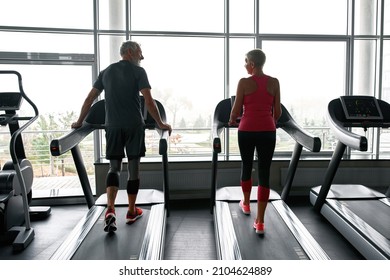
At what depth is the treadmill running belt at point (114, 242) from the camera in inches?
94.3

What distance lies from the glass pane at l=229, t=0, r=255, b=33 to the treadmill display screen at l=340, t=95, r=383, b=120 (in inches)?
72.5

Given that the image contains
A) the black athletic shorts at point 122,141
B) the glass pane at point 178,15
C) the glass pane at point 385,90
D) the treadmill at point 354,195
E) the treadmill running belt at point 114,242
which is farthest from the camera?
the glass pane at point 385,90

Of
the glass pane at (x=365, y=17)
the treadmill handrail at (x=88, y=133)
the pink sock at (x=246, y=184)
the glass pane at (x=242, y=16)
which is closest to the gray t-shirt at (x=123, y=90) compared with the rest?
the treadmill handrail at (x=88, y=133)

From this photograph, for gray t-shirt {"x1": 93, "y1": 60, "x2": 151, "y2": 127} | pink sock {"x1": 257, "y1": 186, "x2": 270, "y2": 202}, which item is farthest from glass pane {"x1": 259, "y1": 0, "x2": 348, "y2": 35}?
pink sock {"x1": 257, "y1": 186, "x2": 270, "y2": 202}

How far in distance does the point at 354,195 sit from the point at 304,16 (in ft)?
8.99

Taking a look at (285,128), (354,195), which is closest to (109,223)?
(285,128)

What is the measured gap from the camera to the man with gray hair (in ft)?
8.75

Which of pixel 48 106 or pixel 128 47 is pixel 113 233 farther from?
pixel 48 106

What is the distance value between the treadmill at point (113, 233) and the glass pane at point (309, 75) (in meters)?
2.25

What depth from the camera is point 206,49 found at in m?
4.78

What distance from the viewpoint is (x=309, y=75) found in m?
4.91

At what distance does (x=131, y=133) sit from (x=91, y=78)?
2.21 meters

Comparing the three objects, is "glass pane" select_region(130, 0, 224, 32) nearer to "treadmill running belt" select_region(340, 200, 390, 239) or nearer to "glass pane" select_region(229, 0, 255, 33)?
"glass pane" select_region(229, 0, 255, 33)

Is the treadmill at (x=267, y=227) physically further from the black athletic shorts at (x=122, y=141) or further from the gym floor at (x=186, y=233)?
the black athletic shorts at (x=122, y=141)
